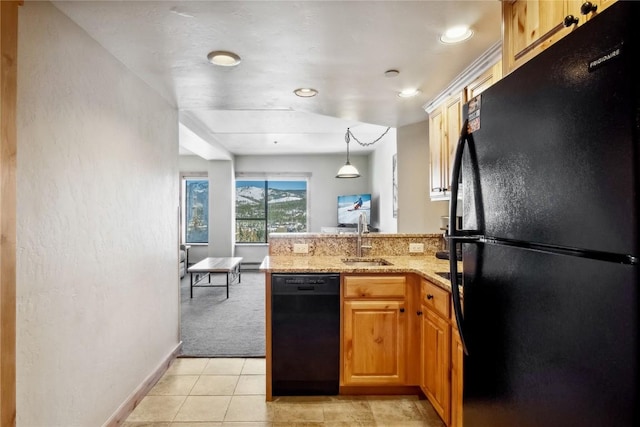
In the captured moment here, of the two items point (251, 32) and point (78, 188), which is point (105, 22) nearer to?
point (251, 32)

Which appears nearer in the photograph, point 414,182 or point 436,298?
point 436,298

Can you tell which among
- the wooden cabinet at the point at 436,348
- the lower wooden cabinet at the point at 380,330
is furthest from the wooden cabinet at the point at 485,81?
the lower wooden cabinet at the point at 380,330

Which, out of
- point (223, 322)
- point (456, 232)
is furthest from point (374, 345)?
point (223, 322)

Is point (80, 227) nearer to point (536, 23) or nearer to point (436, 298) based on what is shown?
point (436, 298)

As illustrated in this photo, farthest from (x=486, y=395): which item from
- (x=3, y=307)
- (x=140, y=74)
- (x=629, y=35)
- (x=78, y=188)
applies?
(x=140, y=74)

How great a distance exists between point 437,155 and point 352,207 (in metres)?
4.41

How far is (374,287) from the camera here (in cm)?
237

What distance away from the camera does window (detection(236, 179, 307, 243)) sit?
792 centimetres

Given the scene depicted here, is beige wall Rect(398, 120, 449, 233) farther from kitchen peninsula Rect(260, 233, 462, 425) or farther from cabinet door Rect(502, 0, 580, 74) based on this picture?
cabinet door Rect(502, 0, 580, 74)

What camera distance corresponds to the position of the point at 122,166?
2.19m

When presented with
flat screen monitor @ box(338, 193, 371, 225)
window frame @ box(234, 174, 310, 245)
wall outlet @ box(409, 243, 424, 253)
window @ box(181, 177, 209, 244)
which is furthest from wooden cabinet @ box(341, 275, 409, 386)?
window @ box(181, 177, 209, 244)

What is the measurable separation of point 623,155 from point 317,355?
2134mm

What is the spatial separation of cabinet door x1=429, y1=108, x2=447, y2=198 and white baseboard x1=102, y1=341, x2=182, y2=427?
2613 millimetres

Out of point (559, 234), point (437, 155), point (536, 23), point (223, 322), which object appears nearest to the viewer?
point (559, 234)
